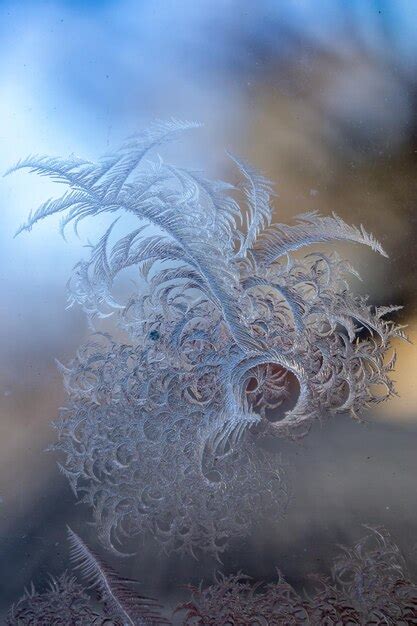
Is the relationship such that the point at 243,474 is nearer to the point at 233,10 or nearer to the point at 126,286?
the point at 126,286

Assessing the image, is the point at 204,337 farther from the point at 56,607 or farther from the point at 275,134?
the point at 56,607

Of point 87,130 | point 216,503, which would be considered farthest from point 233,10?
point 216,503

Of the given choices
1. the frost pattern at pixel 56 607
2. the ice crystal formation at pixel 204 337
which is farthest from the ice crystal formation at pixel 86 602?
the ice crystal formation at pixel 204 337

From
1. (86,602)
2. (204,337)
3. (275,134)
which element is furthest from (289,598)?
(275,134)

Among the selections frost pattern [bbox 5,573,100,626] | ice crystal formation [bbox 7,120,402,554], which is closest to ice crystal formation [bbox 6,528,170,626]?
frost pattern [bbox 5,573,100,626]

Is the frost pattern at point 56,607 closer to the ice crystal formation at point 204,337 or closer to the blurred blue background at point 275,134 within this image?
the blurred blue background at point 275,134
